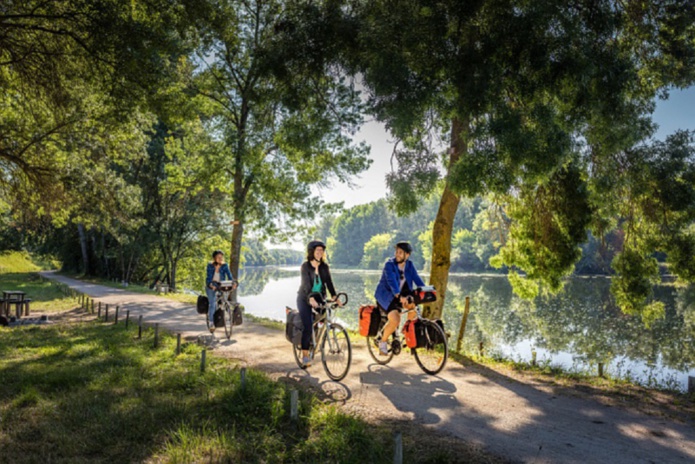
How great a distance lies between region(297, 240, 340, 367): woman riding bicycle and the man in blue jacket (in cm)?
97

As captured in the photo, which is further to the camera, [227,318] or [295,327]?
[227,318]

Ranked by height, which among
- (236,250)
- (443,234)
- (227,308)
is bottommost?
(227,308)

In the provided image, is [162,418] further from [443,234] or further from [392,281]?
[443,234]

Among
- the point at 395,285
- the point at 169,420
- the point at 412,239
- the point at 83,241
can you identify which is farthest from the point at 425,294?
the point at 412,239

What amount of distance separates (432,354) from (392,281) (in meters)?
1.67

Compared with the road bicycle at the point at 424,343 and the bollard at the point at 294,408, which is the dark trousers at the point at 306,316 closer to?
the road bicycle at the point at 424,343

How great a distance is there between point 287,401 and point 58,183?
12.8 meters

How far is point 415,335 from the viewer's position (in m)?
7.16

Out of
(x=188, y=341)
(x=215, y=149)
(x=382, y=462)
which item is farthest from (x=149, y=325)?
(x=382, y=462)

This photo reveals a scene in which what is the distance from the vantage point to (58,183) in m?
14.2

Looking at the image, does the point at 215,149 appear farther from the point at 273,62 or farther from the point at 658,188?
the point at 658,188

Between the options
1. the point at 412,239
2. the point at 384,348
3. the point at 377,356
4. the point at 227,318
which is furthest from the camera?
the point at 412,239

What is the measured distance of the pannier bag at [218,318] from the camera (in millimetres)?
10719

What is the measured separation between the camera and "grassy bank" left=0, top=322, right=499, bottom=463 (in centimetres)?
439
